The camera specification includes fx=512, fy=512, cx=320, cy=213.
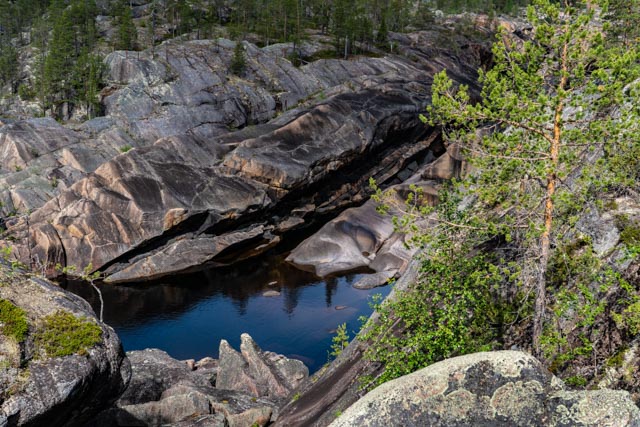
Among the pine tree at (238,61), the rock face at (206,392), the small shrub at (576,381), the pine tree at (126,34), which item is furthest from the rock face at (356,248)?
the pine tree at (126,34)

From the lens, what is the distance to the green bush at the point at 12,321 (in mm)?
11680

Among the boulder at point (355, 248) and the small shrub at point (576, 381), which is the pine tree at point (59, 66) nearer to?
the boulder at point (355, 248)

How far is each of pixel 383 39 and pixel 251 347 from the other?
3888 inches

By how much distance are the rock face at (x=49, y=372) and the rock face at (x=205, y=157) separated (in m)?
28.4

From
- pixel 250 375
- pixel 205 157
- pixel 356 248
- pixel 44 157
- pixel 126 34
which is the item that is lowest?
pixel 356 248

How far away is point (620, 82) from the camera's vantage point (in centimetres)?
1040

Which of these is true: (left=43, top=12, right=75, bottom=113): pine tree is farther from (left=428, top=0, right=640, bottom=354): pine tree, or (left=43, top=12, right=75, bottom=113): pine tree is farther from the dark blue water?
(left=428, top=0, right=640, bottom=354): pine tree

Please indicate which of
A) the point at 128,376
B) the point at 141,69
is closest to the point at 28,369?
the point at 128,376

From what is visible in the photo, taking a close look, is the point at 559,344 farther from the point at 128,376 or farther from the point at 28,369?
the point at 28,369

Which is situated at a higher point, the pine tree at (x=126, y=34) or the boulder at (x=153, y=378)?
the pine tree at (x=126, y=34)

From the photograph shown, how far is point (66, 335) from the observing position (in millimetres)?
12328

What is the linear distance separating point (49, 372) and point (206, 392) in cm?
977

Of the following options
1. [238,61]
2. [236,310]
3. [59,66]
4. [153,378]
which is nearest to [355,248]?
[236,310]

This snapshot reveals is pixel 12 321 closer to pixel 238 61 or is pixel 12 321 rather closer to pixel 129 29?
pixel 238 61
